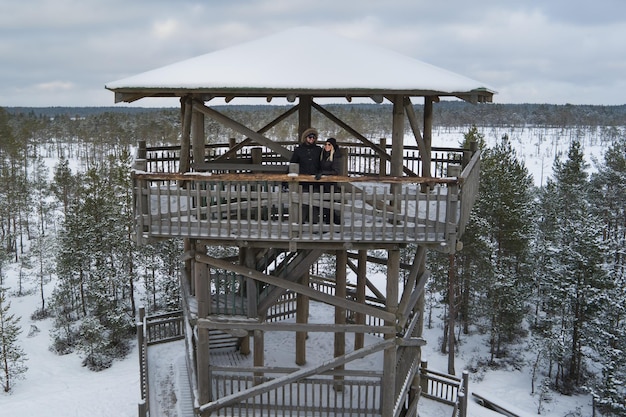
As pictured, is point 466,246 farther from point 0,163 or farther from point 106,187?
point 0,163

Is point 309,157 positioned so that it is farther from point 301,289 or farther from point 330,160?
point 301,289

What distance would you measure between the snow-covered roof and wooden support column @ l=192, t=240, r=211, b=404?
3.19 meters

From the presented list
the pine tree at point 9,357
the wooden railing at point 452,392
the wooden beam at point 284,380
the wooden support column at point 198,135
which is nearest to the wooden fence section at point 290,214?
the wooden support column at point 198,135

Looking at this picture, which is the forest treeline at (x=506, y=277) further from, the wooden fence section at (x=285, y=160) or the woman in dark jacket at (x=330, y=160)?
the woman in dark jacket at (x=330, y=160)

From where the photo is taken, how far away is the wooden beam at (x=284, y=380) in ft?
33.3

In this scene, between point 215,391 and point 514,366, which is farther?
point 514,366

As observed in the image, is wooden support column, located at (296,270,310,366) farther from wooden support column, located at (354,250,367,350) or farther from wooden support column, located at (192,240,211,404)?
wooden support column, located at (192,240,211,404)

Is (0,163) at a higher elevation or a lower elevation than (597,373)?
higher

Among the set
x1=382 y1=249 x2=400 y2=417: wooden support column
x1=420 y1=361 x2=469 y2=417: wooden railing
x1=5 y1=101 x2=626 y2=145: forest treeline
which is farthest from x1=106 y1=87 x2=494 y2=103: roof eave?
x1=5 y1=101 x2=626 y2=145: forest treeline

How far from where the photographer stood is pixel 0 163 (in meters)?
59.9

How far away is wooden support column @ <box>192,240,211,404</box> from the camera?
1045 centimetres

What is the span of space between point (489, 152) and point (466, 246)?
938 centimetres

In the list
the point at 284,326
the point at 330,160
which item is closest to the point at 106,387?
the point at 284,326

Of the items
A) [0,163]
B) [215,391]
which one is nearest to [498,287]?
[215,391]
